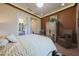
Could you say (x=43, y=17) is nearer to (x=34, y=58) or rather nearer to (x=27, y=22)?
(x=27, y=22)

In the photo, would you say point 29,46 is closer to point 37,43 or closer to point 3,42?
point 37,43

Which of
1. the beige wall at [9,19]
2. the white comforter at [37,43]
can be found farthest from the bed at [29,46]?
the beige wall at [9,19]

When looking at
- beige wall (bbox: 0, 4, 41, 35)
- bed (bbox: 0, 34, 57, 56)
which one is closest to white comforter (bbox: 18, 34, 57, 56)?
bed (bbox: 0, 34, 57, 56)

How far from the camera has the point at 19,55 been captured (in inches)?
50.8

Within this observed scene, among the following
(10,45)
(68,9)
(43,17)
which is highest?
(68,9)

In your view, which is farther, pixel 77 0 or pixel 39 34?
pixel 39 34

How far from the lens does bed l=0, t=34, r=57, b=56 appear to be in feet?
4.38

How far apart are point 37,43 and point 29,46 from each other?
19 cm

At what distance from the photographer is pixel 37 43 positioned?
5.90ft

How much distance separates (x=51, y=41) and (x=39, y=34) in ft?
0.70

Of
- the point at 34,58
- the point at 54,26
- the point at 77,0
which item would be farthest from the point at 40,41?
the point at 77,0

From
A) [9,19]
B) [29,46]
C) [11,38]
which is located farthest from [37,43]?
[9,19]

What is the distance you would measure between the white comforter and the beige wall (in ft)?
0.57

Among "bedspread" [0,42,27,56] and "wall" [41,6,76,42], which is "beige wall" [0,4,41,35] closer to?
"bedspread" [0,42,27,56]
